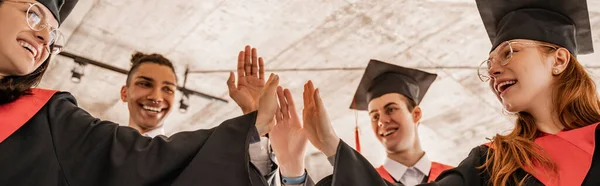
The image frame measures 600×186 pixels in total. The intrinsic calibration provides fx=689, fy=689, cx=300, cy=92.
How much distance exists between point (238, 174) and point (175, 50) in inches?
172

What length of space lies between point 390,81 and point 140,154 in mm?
2807

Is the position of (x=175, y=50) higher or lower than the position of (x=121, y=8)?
lower

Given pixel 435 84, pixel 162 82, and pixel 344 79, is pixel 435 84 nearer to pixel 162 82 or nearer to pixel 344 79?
pixel 344 79

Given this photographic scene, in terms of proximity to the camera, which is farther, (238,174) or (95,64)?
(95,64)

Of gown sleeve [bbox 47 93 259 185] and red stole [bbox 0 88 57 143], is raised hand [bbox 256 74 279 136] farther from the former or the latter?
red stole [bbox 0 88 57 143]

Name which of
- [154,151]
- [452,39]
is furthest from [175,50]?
[154,151]

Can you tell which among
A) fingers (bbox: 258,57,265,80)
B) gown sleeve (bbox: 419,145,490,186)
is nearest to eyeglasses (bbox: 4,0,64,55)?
fingers (bbox: 258,57,265,80)

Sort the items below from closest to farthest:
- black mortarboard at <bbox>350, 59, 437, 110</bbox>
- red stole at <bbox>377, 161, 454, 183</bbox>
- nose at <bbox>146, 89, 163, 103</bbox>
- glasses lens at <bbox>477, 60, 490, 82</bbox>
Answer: glasses lens at <bbox>477, 60, 490, 82</bbox>, nose at <bbox>146, 89, 163, 103</bbox>, red stole at <bbox>377, 161, 454, 183</bbox>, black mortarboard at <bbox>350, 59, 437, 110</bbox>

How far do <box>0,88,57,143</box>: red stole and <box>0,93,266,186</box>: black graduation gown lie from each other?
0.02 meters

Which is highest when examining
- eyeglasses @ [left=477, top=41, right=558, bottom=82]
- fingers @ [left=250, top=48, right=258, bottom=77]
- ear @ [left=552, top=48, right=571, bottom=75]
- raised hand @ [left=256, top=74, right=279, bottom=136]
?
fingers @ [left=250, top=48, right=258, bottom=77]

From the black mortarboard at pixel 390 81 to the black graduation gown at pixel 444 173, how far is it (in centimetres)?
216

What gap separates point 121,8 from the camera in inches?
241

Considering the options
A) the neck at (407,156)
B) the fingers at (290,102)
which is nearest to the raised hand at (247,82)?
the fingers at (290,102)

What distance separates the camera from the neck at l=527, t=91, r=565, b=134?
Result: 9.29 feet
